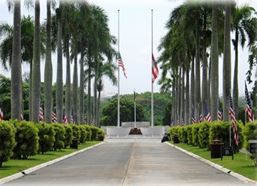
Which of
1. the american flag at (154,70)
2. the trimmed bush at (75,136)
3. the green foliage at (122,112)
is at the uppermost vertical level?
the american flag at (154,70)

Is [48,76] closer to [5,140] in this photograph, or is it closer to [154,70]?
[5,140]

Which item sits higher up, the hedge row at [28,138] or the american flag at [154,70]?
the american flag at [154,70]

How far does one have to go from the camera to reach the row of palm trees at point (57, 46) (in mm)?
37000

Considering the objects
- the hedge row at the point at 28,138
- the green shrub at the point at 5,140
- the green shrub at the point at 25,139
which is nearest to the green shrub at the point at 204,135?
the hedge row at the point at 28,138

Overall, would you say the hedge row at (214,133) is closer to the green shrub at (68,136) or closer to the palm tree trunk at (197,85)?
the palm tree trunk at (197,85)

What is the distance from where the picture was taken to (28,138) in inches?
1318

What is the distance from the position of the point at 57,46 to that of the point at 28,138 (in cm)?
2246

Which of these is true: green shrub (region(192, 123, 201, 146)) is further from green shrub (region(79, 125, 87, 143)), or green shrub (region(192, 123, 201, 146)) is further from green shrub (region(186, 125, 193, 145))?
green shrub (region(79, 125, 87, 143))

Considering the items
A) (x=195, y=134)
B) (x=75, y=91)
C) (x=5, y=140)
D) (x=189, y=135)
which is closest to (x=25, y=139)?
(x=5, y=140)

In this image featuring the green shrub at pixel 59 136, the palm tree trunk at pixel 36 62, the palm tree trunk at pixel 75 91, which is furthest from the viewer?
the palm tree trunk at pixel 75 91

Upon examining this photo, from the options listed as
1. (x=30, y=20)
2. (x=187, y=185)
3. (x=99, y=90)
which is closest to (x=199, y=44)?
(x=30, y=20)

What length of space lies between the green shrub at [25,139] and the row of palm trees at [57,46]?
312 cm

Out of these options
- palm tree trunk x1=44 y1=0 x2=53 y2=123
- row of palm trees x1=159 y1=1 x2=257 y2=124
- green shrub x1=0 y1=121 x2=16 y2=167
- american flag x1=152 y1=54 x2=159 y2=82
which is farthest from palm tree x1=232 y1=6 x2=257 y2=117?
american flag x1=152 y1=54 x2=159 y2=82

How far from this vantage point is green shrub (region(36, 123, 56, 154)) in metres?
40.4
